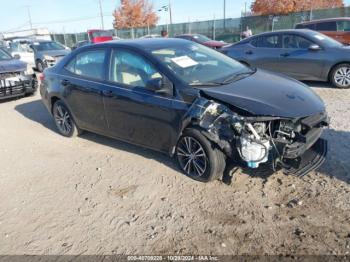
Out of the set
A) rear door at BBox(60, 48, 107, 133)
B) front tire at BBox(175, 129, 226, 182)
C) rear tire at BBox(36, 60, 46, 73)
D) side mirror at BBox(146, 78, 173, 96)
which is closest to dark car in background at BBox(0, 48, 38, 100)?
rear door at BBox(60, 48, 107, 133)

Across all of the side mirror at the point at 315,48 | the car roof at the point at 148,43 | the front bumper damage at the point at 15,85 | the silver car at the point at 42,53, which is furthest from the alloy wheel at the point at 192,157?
the silver car at the point at 42,53

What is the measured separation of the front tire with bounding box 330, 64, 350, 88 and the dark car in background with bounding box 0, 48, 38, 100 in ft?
26.6

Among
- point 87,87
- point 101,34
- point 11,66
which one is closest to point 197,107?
point 87,87

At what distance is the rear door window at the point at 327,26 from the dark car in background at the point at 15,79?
36.0 feet

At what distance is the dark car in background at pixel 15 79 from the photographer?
9406 mm

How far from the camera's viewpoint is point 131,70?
4.77m

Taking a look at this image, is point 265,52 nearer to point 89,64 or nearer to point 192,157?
point 89,64

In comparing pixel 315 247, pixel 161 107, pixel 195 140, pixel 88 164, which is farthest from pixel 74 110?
pixel 315 247

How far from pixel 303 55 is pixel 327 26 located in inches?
255

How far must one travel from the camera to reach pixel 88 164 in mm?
5152

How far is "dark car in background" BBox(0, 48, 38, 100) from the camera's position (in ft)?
30.9

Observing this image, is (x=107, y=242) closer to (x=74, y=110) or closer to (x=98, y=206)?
(x=98, y=206)

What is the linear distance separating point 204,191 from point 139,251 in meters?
1.19

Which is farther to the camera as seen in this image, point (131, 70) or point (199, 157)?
point (131, 70)
